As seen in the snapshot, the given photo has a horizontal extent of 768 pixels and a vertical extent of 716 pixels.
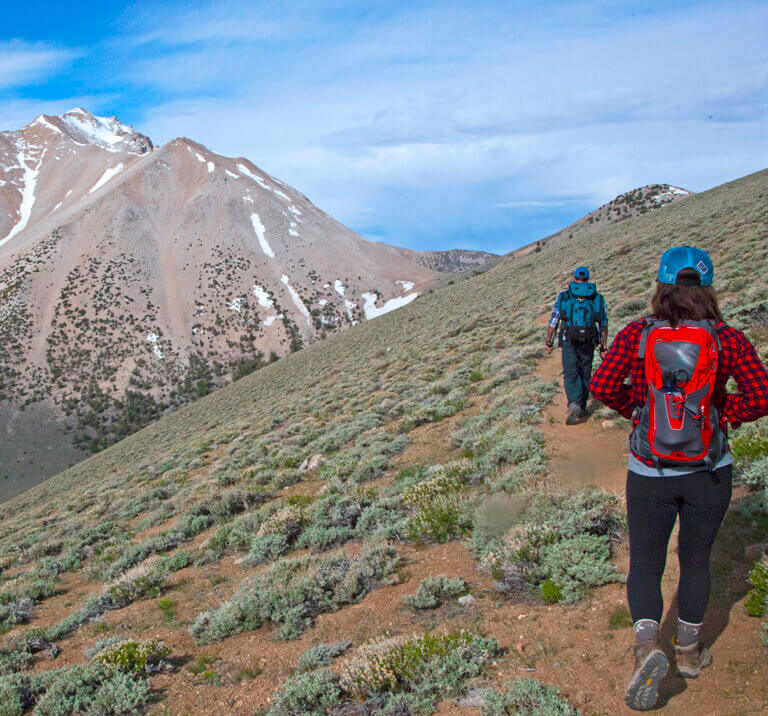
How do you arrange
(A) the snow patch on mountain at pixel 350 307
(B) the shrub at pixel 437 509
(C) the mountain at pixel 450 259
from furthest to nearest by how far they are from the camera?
1. (C) the mountain at pixel 450 259
2. (A) the snow patch on mountain at pixel 350 307
3. (B) the shrub at pixel 437 509

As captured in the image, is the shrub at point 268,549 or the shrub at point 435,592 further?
the shrub at point 268,549

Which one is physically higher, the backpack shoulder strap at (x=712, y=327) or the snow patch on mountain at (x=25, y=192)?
the snow patch on mountain at (x=25, y=192)

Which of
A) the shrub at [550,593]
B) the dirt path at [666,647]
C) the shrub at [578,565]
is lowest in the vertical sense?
the dirt path at [666,647]

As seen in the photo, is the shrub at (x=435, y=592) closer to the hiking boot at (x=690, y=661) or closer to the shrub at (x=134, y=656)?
the hiking boot at (x=690, y=661)

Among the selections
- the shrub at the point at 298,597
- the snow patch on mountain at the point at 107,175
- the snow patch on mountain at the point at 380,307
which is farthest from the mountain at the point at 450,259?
the shrub at the point at 298,597

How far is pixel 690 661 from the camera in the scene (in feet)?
8.82

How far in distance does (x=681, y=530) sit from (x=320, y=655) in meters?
2.83

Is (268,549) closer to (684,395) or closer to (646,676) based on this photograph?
(646,676)

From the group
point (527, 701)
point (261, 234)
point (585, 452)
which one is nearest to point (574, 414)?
point (585, 452)

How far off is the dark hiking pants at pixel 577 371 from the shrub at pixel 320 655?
471cm

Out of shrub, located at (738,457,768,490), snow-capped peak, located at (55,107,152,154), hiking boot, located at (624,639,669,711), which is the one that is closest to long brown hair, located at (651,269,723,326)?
hiking boot, located at (624,639,669,711)

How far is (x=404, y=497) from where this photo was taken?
254 inches

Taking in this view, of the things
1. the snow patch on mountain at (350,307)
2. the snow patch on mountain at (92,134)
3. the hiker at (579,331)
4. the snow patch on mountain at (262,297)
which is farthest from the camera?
the snow patch on mountain at (92,134)

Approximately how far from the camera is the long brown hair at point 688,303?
2.49 metres
